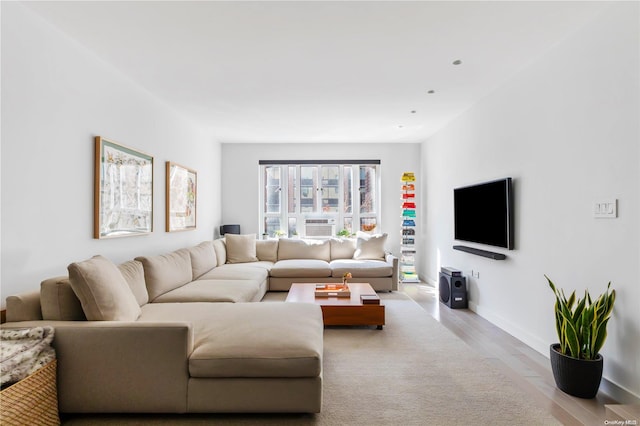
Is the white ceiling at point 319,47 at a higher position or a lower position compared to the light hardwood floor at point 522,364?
higher

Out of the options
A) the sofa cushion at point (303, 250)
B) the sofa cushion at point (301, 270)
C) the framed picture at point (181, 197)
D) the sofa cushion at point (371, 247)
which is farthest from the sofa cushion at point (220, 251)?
the sofa cushion at point (371, 247)

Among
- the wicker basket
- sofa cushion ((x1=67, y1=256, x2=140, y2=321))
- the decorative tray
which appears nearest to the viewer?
the wicker basket

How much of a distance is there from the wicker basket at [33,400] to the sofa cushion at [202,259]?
2223mm

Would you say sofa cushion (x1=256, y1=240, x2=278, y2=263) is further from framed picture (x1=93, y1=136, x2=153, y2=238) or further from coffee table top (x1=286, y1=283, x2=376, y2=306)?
framed picture (x1=93, y1=136, x2=153, y2=238)

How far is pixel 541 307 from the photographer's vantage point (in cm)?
293

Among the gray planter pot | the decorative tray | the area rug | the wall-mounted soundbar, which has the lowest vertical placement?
the area rug

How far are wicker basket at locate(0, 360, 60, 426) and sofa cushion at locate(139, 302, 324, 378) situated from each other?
72 cm

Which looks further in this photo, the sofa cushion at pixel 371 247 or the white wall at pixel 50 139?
the sofa cushion at pixel 371 247

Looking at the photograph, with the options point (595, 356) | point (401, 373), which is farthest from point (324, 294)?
point (595, 356)

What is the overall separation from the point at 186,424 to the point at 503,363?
2381 millimetres

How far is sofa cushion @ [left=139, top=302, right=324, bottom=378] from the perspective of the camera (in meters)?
1.89

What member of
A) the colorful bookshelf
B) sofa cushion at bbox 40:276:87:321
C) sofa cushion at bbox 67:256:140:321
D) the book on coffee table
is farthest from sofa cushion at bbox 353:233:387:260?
sofa cushion at bbox 40:276:87:321

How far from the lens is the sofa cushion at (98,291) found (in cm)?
202

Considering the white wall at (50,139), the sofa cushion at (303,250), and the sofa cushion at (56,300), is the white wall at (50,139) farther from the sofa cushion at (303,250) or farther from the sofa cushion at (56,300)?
the sofa cushion at (303,250)
